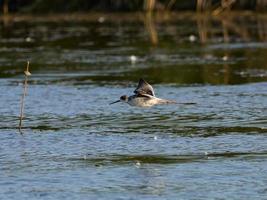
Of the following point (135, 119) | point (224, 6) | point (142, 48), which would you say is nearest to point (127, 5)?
point (224, 6)

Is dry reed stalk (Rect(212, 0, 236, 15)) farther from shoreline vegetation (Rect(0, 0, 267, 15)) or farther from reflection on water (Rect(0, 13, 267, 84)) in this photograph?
reflection on water (Rect(0, 13, 267, 84))

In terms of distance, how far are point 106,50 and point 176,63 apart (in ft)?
12.2

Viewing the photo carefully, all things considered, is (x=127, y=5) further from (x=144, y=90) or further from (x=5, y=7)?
(x=144, y=90)

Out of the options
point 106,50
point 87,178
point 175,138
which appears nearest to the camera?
point 87,178

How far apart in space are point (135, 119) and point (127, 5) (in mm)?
25285

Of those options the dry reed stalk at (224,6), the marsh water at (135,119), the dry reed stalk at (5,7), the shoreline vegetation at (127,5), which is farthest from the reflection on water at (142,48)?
the dry reed stalk at (5,7)

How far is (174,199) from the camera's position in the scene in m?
9.73

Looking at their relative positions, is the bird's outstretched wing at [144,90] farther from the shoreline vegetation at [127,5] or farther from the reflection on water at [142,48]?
the shoreline vegetation at [127,5]

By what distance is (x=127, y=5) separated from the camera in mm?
39844

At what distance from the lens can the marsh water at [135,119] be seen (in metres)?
10.5

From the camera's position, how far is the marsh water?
10500mm

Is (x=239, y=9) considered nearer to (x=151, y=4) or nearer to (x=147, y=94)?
(x=151, y=4)

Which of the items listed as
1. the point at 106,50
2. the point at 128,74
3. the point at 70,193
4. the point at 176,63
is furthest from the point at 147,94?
the point at 106,50

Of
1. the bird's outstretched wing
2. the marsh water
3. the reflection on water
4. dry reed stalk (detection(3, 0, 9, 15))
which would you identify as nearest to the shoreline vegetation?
dry reed stalk (detection(3, 0, 9, 15))
